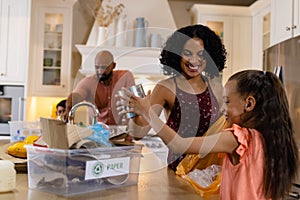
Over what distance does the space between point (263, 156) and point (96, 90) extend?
2128mm

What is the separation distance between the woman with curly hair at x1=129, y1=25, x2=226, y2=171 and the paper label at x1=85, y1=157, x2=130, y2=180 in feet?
1.59

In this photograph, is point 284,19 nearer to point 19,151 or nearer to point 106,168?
point 19,151

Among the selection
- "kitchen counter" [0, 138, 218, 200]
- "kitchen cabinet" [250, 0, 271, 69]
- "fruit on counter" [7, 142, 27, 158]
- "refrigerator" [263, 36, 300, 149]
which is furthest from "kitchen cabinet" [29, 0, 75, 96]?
"kitchen counter" [0, 138, 218, 200]

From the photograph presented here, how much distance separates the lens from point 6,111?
389 centimetres

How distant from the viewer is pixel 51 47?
13.5 feet

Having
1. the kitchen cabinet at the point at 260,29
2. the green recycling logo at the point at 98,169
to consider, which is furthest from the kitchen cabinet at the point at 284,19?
the green recycling logo at the point at 98,169

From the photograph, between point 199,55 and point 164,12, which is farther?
point 164,12

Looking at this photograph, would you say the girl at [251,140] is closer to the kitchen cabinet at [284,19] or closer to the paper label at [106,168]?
the paper label at [106,168]

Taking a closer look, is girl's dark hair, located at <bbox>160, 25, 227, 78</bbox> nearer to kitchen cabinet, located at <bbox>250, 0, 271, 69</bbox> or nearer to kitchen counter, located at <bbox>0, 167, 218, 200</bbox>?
kitchen counter, located at <bbox>0, 167, 218, 200</bbox>

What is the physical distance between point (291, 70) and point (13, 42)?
2.61 metres

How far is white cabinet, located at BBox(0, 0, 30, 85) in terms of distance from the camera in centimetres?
387

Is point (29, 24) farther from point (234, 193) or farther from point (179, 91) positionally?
point (234, 193)

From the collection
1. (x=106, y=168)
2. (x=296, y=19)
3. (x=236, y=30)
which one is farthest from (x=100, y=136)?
(x=236, y=30)

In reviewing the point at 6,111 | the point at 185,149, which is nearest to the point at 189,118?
the point at 185,149
